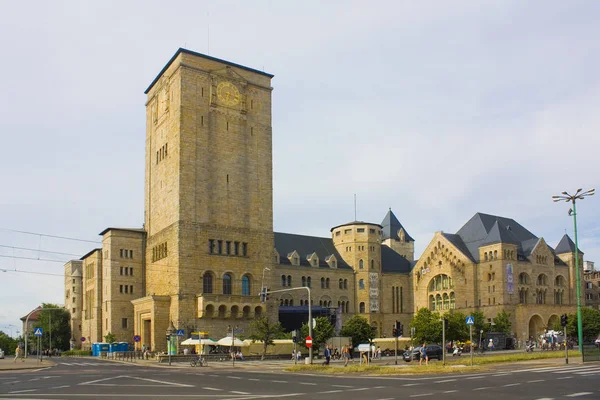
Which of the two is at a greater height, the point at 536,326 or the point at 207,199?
the point at 207,199

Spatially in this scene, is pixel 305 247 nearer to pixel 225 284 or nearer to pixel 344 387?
pixel 225 284

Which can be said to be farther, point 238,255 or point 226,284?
point 238,255

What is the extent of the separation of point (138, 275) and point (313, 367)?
4955 cm

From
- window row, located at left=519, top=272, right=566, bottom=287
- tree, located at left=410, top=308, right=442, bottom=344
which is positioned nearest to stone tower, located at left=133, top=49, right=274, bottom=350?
tree, located at left=410, top=308, right=442, bottom=344

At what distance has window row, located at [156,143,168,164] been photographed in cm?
8069

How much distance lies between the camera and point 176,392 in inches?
1044

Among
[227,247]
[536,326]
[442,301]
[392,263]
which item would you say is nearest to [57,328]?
[227,247]

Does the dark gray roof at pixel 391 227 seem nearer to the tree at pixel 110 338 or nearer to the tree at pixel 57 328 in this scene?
the tree at pixel 57 328

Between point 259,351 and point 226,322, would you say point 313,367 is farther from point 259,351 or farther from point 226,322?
point 226,322

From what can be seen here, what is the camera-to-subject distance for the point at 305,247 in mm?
106250

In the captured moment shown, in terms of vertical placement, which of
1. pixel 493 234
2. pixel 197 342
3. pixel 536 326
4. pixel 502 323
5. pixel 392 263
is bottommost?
pixel 536 326

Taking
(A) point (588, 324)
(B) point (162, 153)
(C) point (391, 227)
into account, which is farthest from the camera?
(C) point (391, 227)

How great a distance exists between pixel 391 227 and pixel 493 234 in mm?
47476

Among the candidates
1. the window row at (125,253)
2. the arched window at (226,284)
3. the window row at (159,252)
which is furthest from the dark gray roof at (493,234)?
the window row at (125,253)
